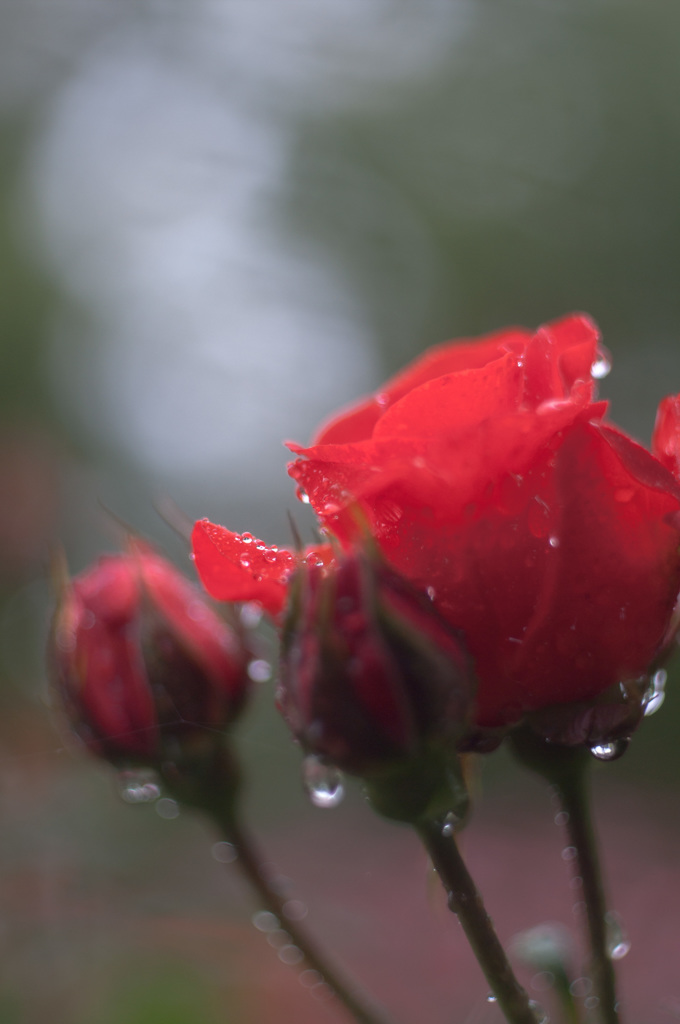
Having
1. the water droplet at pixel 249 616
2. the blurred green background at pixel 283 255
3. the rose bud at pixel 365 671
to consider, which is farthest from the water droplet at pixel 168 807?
the blurred green background at pixel 283 255

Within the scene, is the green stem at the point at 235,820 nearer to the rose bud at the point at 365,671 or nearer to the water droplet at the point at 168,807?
the water droplet at the point at 168,807

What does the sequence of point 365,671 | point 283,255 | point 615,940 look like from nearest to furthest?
point 365,671, point 615,940, point 283,255

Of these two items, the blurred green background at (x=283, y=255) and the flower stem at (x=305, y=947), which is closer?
the flower stem at (x=305, y=947)

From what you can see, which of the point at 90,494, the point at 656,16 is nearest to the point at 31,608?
the point at 90,494

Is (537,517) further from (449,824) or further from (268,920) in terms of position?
(268,920)

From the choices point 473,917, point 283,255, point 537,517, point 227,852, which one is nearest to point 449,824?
point 473,917
